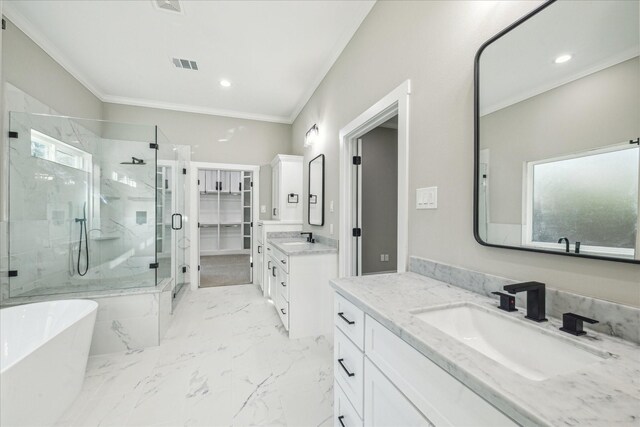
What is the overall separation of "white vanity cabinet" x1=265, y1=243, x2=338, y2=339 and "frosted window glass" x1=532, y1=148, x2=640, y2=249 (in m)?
1.88

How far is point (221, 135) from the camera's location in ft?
14.6

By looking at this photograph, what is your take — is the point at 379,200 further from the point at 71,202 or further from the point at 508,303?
the point at 71,202

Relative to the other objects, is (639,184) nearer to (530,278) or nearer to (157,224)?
(530,278)

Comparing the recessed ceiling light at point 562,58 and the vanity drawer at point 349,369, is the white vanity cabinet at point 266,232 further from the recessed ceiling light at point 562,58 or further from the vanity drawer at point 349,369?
the recessed ceiling light at point 562,58

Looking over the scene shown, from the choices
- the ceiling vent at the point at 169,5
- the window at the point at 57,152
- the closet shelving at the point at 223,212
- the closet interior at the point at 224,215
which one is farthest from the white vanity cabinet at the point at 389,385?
the closet shelving at the point at 223,212

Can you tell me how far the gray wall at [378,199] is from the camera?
4.23 meters

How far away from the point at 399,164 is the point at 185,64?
9.39ft

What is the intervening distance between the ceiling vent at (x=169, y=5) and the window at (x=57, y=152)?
1.67m

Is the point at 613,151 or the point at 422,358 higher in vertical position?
the point at 613,151

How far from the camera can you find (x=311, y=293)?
261cm

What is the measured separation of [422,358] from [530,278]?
0.60m

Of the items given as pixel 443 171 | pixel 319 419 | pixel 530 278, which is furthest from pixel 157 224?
pixel 530 278

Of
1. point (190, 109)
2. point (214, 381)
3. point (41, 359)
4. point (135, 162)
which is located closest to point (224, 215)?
point (190, 109)

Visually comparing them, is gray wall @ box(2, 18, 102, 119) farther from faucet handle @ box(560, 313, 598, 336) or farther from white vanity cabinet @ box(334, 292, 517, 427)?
faucet handle @ box(560, 313, 598, 336)
